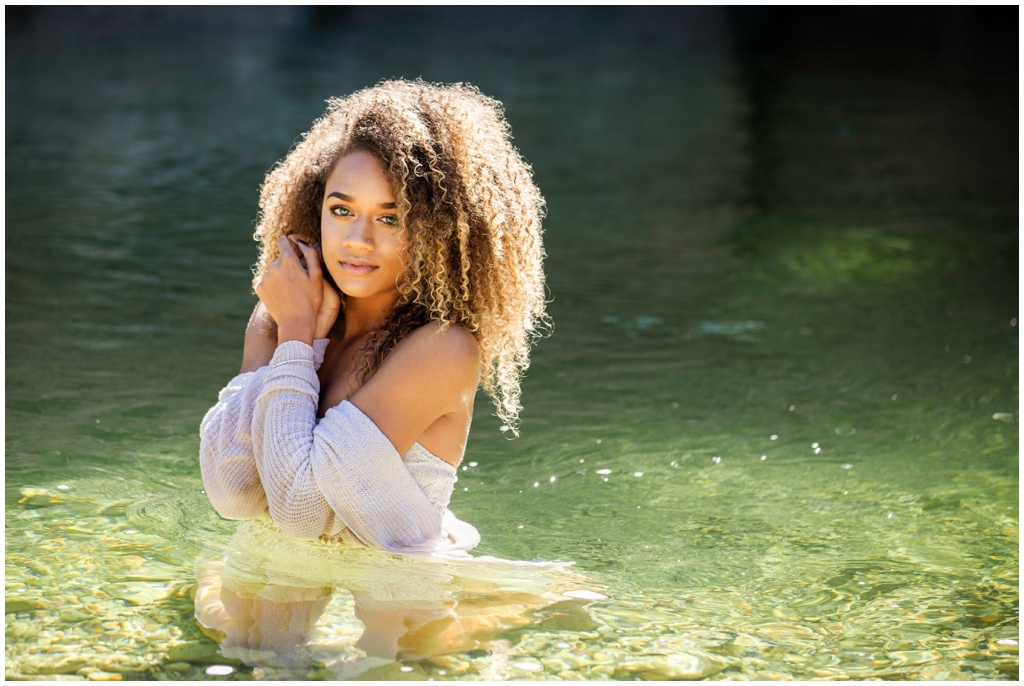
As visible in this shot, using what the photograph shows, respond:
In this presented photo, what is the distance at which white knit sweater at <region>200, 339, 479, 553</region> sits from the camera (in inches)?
110

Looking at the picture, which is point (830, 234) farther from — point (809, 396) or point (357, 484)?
point (357, 484)

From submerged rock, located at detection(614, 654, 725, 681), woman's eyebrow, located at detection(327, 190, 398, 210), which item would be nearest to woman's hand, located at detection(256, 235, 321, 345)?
woman's eyebrow, located at detection(327, 190, 398, 210)

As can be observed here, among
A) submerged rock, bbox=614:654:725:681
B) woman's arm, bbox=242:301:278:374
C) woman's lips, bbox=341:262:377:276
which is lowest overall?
submerged rock, bbox=614:654:725:681

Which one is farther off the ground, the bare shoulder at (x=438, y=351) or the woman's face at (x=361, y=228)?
the woman's face at (x=361, y=228)

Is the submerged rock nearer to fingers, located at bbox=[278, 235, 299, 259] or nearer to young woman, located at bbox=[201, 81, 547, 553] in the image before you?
young woman, located at bbox=[201, 81, 547, 553]

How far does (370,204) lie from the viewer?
3.01 m

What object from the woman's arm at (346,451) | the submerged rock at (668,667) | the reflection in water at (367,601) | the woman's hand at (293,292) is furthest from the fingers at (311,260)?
the submerged rock at (668,667)

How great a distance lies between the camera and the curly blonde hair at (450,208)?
299 centimetres

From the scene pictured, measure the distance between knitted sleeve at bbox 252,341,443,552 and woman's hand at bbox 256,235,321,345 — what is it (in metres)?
0.12

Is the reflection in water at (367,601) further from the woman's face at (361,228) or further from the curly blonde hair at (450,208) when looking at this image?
the woman's face at (361,228)

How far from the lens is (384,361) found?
2.94 meters

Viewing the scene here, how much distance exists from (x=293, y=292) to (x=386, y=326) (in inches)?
10.3

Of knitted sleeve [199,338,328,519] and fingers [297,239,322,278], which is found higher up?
fingers [297,239,322,278]

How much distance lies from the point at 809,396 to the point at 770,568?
191 cm
